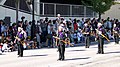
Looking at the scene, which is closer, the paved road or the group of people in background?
the paved road

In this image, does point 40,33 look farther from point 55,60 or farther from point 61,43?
point 61,43

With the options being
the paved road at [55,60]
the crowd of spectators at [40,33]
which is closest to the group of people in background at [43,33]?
the crowd of spectators at [40,33]

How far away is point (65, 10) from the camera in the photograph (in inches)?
1523

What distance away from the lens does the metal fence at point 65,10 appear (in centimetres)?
3594

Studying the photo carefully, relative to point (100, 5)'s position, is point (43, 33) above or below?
below

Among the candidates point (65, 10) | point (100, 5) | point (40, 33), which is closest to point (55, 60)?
point (40, 33)

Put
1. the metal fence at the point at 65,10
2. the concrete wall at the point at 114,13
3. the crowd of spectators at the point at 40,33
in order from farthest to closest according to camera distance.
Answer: the concrete wall at the point at 114,13 → the metal fence at the point at 65,10 → the crowd of spectators at the point at 40,33

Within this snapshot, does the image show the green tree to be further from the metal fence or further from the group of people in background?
the group of people in background

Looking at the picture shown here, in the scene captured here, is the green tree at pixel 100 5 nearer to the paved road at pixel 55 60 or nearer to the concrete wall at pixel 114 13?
the concrete wall at pixel 114 13

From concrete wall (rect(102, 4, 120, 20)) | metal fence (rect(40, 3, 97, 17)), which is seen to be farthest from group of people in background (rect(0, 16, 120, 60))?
concrete wall (rect(102, 4, 120, 20))

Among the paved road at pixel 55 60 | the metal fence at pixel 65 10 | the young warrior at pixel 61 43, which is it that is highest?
the metal fence at pixel 65 10

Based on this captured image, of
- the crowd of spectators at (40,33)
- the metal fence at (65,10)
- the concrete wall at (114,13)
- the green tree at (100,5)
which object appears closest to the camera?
the crowd of spectators at (40,33)

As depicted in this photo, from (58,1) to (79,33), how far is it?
13.2m

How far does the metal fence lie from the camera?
3594 cm
